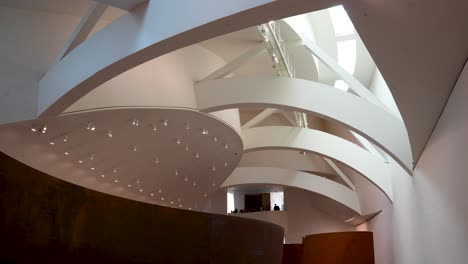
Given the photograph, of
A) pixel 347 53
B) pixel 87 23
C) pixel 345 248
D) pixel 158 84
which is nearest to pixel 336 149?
pixel 345 248

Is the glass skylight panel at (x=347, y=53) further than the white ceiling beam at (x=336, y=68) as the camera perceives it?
Yes

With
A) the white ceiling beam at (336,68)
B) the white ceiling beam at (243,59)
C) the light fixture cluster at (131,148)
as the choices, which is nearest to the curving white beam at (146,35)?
the light fixture cluster at (131,148)

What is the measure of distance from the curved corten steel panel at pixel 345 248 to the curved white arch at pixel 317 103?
4.50m

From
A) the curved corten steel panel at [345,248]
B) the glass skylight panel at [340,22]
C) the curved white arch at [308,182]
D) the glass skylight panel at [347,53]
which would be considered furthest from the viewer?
the curved white arch at [308,182]

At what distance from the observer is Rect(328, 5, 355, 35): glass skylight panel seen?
13814 millimetres

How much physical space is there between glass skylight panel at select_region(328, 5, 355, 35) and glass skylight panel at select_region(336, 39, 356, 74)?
0.53 metres

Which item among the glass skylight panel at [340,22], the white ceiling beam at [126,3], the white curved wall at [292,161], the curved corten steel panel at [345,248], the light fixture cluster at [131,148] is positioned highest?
the glass skylight panel at [340,22]

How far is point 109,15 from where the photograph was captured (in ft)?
36.0

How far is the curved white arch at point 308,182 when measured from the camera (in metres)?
21.2

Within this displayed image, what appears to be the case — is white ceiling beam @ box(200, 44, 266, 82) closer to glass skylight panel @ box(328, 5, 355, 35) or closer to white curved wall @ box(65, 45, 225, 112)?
white curved wall @ box(65, 45, 225, 112)

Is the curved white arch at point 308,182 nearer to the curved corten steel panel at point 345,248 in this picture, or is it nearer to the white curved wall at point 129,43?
the curved corten steel panel at point 345,248

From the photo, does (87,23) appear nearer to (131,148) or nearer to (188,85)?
(188,85)

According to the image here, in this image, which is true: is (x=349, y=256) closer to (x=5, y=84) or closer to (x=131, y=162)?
(x=131, y=162)

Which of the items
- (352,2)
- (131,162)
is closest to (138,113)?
(131,162)
